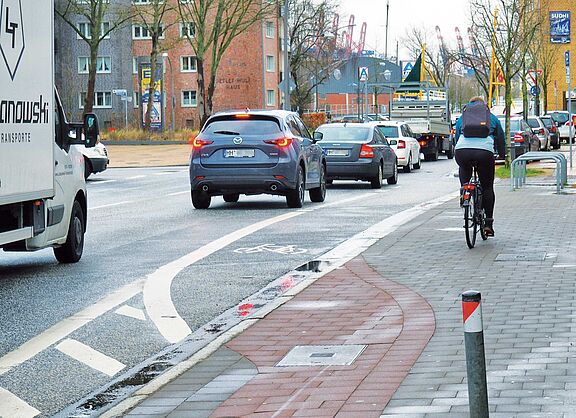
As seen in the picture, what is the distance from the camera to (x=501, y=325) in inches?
352

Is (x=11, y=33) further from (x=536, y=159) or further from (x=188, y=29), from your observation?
(x=188, y=29)

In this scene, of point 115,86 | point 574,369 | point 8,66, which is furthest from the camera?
point 115,86

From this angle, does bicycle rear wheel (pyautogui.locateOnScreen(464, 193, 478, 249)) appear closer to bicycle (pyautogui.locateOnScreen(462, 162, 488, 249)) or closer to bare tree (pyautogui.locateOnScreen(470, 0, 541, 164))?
bicycle (pyautogui.locateOnScreen(462, 162, 488, 249))

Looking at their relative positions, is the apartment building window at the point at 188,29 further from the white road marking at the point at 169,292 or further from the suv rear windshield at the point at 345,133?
the white road marking at the point at 169,292

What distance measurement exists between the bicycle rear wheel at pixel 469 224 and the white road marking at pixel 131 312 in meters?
4.58

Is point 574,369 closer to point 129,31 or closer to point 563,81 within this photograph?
point 129,31

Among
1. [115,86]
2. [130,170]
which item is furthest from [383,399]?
[115,86]

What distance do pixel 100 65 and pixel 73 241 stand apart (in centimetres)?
8447

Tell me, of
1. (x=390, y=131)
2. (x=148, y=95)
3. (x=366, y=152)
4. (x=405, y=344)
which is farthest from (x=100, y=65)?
(x=405, y=344)

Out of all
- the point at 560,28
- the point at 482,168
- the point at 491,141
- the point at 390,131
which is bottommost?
the point at 390,131

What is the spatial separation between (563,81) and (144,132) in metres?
46.5

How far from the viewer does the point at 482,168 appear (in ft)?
49.4

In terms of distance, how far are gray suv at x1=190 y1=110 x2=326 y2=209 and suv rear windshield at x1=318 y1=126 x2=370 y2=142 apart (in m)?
7.37

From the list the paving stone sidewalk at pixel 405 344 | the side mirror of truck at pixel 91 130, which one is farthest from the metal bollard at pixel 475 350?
the side mirror of truck at pixel 91 130
